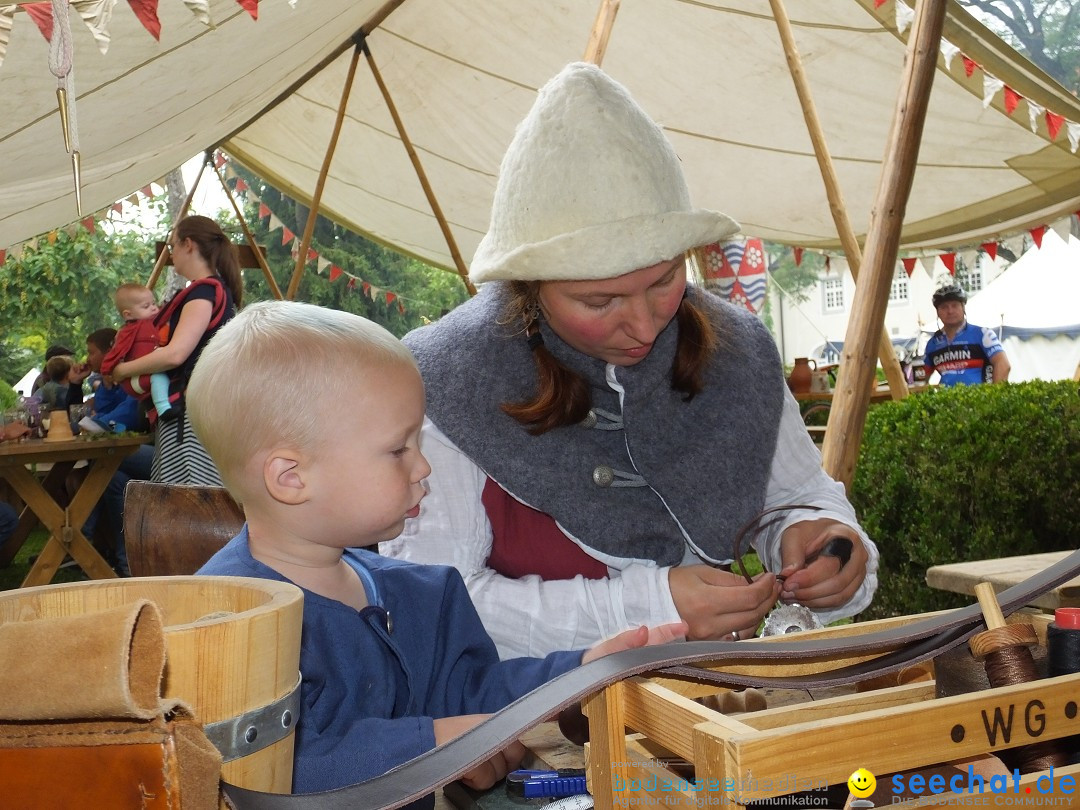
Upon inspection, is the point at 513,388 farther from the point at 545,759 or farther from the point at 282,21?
the point at 282,21

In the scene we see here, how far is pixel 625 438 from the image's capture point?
1775 millimetres

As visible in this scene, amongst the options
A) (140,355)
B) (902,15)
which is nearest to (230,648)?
(140,355)

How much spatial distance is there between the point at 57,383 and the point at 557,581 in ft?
25.9

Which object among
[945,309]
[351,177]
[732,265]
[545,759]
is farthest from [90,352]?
[732,265]

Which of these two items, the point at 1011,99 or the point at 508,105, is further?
the point at 508,105

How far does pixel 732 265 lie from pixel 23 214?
9543 mm

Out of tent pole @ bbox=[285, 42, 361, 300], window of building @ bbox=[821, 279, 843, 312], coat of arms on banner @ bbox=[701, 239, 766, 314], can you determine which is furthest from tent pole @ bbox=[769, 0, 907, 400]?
window of building @ bbox=[821, 279, 843, 312]

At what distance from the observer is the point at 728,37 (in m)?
6.31

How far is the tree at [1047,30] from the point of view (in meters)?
34.8

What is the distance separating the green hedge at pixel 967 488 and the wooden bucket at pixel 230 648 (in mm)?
4125

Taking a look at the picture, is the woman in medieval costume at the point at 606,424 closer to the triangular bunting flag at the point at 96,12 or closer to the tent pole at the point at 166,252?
the triangular bunting flag at the point at 96,12

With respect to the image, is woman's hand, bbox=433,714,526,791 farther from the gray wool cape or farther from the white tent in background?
Result: the white tent in background

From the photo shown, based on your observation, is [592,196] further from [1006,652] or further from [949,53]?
[949,53]

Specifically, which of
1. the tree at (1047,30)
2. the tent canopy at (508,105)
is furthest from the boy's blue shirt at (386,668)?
the tree at (1047,30)
